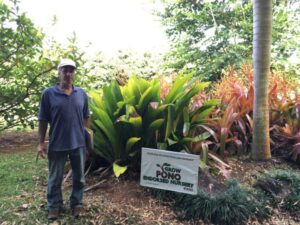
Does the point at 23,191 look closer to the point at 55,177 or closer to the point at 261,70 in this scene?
the point at 55,177

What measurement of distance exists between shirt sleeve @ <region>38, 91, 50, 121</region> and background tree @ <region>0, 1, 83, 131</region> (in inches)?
119

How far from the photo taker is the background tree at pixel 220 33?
11.0m

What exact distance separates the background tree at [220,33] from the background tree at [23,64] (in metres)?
5.05

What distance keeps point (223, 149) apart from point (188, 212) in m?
1.54

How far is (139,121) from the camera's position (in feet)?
14.8

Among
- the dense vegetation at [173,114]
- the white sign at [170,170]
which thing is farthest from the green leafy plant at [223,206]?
the white sign at [170,170]

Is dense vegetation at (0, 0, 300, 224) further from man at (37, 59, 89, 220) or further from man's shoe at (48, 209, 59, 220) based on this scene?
man's shoe at (48, 209, 59, 220)

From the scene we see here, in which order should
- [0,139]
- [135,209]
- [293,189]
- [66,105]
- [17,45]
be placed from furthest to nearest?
[0,139] → [17,45] → [293,189] → [135,209] → [66,105]

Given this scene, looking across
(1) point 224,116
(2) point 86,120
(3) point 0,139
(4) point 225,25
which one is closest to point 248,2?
(4) point 225,25

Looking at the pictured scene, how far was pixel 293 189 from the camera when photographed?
443cm

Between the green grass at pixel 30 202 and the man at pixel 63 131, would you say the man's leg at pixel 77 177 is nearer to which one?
the man at pixel 63 131

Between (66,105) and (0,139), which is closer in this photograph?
(66,105)

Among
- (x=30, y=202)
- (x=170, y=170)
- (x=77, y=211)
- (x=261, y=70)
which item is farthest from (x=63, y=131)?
(x=261, y=70)

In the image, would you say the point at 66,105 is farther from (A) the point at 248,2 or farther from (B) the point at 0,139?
(A) the point at 248,2
